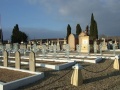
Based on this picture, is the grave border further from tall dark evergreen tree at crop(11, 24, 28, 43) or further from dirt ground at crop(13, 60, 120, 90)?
tall dark evergreen tree at crop(11, 24, 28, 43)

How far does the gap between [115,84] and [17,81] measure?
3.84 metres

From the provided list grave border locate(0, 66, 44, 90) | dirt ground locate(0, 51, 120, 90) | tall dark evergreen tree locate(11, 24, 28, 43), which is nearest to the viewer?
grave border locate(0, 66, 44, 90)

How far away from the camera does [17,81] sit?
26.1 ft

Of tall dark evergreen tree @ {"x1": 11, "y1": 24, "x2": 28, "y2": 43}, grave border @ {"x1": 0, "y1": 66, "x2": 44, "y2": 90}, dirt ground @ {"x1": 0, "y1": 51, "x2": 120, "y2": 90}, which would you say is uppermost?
tall dark evergreen tree @ {"x1": 11, "y1": 24, "x2": 28, "y2": 43}

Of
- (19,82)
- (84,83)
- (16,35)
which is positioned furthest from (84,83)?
(16,35)

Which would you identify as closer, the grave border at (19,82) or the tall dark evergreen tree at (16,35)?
the grave border at (19,82)

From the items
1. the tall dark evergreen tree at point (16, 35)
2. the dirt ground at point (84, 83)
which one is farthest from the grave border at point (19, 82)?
the tall dark evergreen tree at point (16, 35)

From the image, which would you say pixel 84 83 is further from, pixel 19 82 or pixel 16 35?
pixel 16 35

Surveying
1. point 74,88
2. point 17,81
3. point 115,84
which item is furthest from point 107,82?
point 17,81

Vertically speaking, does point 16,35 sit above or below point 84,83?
above

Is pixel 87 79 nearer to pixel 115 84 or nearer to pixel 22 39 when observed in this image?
pixel 115 84

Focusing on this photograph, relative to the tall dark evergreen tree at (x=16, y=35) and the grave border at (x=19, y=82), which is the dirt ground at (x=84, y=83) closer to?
the grave border at (x=19, y=82)

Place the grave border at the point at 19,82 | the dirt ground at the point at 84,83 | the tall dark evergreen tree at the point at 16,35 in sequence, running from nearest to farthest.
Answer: the grave border at the point at 19,82 < the dirt ground at the point at 84,83 < the tall dark evergreen tree at the point at 16,35

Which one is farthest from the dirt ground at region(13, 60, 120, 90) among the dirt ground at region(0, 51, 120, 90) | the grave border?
the grave border
